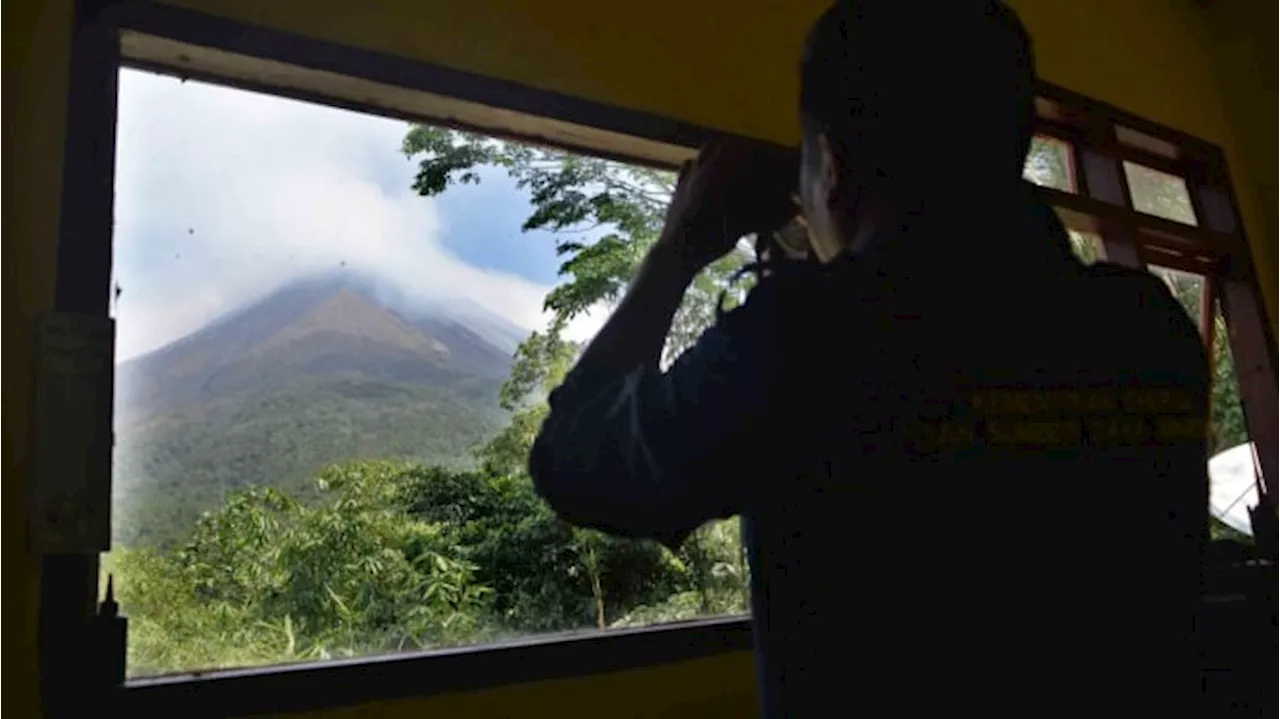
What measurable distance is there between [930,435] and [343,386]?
0.76 meters

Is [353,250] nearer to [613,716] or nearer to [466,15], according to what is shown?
[466,15]

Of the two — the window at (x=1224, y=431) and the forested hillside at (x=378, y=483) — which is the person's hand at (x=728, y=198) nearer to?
the forested hillside at (x=378, y=483)

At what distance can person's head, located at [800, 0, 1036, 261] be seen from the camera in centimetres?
65

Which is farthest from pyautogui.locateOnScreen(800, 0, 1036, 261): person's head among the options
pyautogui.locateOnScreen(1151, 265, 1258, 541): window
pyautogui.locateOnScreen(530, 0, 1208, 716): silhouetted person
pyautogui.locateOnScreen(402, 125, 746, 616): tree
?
pyautogui.locateOnScreen(1151, 265, 1258, 541): window

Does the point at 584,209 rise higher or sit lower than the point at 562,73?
lower

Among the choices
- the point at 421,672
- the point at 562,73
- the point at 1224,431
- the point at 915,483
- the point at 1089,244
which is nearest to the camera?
the point at 915,483

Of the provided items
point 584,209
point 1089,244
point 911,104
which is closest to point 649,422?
point 911,104

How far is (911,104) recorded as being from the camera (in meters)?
0.65

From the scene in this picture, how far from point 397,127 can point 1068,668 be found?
1003mm

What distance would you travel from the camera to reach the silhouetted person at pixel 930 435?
57 cm

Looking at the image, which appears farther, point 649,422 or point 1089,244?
point 1089,244

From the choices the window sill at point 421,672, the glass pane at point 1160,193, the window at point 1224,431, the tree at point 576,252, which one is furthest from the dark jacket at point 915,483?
the glass pane at point 1160,193

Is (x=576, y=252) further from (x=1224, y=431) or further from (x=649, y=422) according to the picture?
(x=1224, y=431)

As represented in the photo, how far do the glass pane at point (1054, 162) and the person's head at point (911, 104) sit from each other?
159 centimetres
